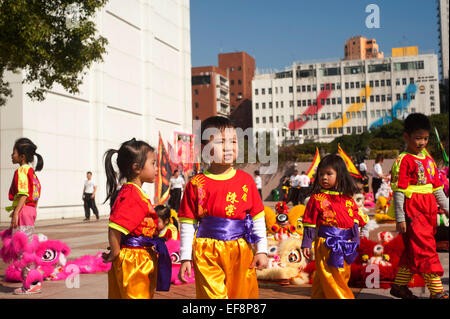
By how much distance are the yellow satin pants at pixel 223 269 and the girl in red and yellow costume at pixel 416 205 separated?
2.11 m

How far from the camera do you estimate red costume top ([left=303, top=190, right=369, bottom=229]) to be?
438 centimetres

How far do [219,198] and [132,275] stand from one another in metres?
0.76

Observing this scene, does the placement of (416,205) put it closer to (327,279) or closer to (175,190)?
(327,279)

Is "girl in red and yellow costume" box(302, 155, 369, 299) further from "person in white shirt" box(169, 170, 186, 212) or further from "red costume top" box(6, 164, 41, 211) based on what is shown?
"person in white shirt" box(169, 170, 186, 212)

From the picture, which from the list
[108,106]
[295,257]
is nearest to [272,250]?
[295,257]

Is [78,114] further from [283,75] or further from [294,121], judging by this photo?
[294,121]

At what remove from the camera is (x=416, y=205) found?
4930 millimetres

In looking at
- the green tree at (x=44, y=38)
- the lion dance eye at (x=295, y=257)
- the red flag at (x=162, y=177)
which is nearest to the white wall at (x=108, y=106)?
the red flag at (x=162, y=177)

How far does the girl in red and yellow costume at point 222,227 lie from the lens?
333cm

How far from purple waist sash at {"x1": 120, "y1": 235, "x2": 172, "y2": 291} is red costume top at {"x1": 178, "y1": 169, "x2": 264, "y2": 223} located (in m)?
0.28

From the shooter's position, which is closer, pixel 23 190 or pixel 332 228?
pixel 332 228

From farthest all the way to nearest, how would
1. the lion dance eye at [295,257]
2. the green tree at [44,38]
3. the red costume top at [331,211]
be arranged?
the green tree at [44,38], the lion dance eye at [295,257], the red costume top at [331,211]

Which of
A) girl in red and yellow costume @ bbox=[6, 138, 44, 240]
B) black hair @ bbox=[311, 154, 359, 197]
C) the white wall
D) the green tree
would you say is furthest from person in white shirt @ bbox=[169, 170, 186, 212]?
black hair @ bbox=[311, 154, 359, 197]

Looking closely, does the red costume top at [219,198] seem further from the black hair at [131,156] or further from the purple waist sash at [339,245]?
the purple waist sash at [339,245]
